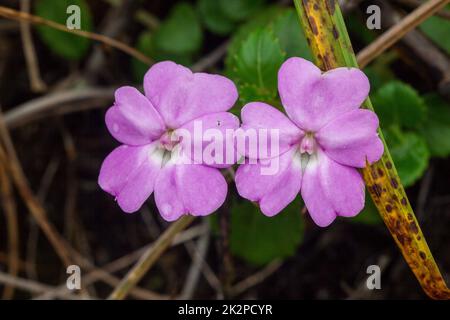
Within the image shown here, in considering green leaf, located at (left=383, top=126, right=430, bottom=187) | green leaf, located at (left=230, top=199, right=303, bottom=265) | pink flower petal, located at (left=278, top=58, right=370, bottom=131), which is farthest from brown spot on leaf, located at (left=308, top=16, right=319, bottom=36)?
green leaf, located at (left=230, top=199, right=303, bottom=265)

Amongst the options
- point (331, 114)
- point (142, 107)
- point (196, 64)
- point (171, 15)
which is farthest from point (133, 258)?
point (331, 114)

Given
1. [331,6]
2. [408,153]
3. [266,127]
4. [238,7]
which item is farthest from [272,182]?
[238,7]

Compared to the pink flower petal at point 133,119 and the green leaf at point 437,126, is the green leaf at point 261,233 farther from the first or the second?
the pink flower petal at point 133,119

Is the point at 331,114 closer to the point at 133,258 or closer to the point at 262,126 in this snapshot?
the point at 262,126

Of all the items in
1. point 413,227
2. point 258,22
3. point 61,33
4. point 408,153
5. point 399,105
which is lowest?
point 413,227

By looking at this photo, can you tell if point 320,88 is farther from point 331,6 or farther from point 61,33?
point 61,33
